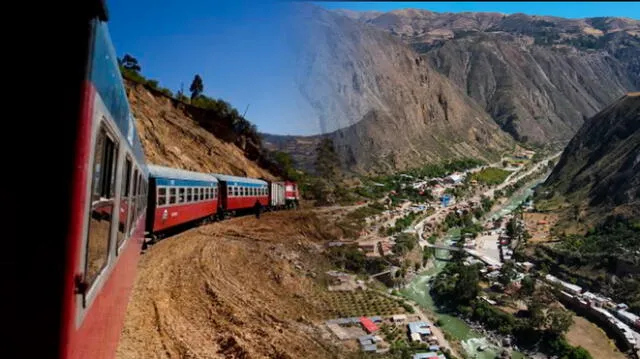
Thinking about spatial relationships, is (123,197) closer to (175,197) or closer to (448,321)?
(175,197)

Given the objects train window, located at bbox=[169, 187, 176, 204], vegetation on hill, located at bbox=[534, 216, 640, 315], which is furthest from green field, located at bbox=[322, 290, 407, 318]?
vegetation on hill, located at bbox=[534, 216, 640, 315]

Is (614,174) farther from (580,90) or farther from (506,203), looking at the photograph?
(580,90)

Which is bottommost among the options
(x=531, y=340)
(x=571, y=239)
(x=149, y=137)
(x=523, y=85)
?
(x=531, y=340)

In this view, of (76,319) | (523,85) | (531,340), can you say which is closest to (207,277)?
(76,319)

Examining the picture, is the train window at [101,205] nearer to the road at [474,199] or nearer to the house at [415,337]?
the house at [415,337]

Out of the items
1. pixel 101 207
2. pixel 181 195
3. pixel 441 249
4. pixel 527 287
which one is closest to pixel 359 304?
pixel 181 195

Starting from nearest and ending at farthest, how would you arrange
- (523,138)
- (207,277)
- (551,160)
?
1. (207,277)
2. (551,160)
3. (523,138)
